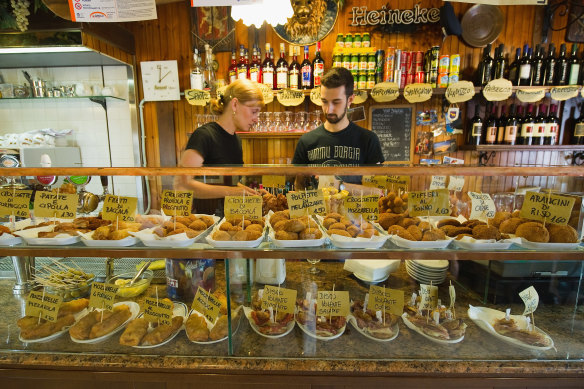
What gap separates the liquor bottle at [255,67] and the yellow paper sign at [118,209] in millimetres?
2641

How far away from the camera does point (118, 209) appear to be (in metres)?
1.31

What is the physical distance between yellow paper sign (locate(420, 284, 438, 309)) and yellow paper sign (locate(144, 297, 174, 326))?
115 centimetres

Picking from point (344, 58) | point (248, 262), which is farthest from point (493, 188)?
point (344, 58)

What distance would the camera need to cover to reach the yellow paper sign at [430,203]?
1313mm

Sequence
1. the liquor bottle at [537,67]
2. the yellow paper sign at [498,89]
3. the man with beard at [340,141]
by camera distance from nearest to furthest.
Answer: the man with beard at [340,141]
the yellow paper sign at [498,89]
the liquor bottle at [537,67]

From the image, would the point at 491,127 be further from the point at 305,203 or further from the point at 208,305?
the point at 208,305

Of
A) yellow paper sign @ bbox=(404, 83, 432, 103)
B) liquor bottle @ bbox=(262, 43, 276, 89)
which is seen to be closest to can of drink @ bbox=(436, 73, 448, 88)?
yellow paper sign @ bbox=(404, 83, 432, 103)

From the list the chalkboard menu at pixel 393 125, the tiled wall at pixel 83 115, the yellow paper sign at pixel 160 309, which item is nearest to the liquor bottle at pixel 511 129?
the chalkboard menu at pixel 393 125

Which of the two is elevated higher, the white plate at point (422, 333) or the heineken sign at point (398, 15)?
the heineken sign at point (398, 15)

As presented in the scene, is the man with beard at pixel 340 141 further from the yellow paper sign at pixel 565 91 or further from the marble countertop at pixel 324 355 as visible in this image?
the yellow paper sign at pixel 565 91

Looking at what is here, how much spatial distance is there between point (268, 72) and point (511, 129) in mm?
2826

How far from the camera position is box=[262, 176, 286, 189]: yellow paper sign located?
4.38ft

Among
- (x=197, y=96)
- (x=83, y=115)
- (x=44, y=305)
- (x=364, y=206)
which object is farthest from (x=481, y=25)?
(x=83, y=115)

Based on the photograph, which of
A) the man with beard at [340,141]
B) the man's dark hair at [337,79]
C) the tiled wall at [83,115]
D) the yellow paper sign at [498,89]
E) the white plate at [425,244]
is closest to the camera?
the white plate at [425,244]
